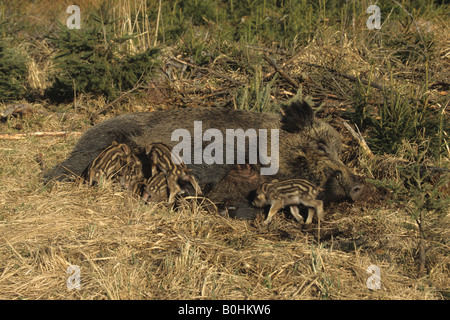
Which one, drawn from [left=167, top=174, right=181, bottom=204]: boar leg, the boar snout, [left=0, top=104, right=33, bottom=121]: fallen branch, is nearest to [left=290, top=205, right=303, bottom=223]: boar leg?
the boar snout

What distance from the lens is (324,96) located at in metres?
6.95

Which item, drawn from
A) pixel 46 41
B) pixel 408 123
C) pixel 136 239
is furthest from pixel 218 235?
pixel 46 41

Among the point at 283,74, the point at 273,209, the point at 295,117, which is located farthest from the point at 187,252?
the point at 283,74

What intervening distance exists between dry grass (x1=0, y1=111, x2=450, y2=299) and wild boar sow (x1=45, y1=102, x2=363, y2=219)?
0.36 meters

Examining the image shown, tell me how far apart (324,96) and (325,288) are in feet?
14.4

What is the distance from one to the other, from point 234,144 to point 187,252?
5.96ft

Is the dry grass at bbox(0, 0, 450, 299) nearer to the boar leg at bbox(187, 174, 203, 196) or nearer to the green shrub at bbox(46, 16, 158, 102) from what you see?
the boar leg at bbox(187, 174, 203, 196)

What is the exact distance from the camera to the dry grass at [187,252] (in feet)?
10.0

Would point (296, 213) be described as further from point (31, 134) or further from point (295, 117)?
point (31, 134)

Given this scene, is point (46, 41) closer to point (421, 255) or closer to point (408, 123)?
point (408, 123)

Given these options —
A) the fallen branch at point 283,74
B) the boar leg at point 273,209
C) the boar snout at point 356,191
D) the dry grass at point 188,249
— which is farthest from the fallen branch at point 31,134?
the boar snout at point 356,191

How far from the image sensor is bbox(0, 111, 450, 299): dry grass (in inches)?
120

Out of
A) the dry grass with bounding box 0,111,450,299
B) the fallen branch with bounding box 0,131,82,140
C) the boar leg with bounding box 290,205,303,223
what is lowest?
the boar leg with bounding box 290,205,303,223

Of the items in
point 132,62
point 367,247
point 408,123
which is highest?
point 132,62
